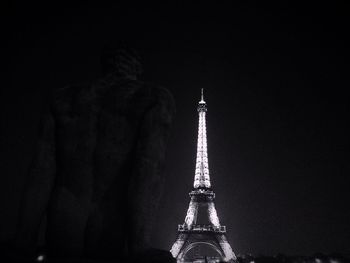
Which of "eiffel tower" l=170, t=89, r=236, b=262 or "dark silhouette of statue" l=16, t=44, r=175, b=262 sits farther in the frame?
"eiffel tower" l=170, t=89, r=236, b=262

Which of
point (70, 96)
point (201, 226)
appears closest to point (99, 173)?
point (70, 96)

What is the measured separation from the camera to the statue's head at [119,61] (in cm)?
299

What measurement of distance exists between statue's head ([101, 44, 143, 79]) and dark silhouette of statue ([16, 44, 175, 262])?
9.2 inches

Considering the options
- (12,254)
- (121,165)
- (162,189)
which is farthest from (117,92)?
(12,254)

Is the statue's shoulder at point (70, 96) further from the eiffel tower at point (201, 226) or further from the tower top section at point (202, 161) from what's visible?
the tower top section at point (202, 161)

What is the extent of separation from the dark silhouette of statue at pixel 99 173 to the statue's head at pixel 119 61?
23 centimetres

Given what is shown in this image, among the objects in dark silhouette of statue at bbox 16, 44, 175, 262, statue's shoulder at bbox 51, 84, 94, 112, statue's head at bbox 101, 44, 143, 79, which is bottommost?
dark silhouette of statue at bbox 16, 44, 175, 262

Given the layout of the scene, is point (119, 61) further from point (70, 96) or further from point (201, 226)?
point (201, 226)

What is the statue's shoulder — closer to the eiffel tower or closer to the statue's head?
the statue's head

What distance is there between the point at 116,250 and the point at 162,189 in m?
0.51

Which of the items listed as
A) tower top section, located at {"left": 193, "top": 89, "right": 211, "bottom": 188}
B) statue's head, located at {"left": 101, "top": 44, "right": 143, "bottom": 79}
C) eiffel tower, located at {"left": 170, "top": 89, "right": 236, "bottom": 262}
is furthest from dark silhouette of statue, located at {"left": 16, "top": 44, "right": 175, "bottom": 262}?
tower top section, located at {"left": 193, "top": 89, "right": 211, "bottom": 188}

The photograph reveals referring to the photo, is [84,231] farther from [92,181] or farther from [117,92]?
[117,92]

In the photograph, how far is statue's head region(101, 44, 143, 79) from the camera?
2.99m

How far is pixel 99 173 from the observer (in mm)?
2633
